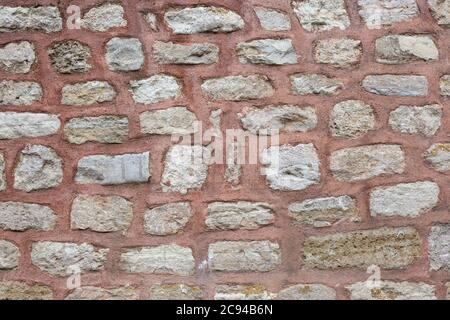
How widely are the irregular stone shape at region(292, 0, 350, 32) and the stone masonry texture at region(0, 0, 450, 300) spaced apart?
8cm

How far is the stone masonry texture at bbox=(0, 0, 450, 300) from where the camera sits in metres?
2.61

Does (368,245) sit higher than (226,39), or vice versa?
(226,39)

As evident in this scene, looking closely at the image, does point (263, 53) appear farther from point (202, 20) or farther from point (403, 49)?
point (403, 49)

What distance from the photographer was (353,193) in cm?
262

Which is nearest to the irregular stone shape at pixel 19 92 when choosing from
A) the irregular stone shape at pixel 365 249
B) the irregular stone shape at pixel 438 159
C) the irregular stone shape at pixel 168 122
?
the irregular stone shape at pixel 168 122

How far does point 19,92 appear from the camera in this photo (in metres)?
2.65

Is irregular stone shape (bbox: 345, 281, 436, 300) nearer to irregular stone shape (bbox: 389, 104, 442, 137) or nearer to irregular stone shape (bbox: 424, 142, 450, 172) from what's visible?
irregular stone shape (bbox: 424, 142, 450, 172)

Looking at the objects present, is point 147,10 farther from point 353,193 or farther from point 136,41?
point 353,193

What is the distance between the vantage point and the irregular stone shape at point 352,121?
263cm

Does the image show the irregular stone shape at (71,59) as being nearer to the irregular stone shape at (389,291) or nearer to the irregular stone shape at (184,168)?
the irregular stone shape at (184,168)

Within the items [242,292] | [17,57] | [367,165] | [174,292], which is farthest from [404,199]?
[17,57]

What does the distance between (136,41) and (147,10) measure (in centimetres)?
13

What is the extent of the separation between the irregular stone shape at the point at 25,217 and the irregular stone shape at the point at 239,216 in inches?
25.5

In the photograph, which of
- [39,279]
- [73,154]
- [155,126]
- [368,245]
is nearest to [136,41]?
[155,126]
